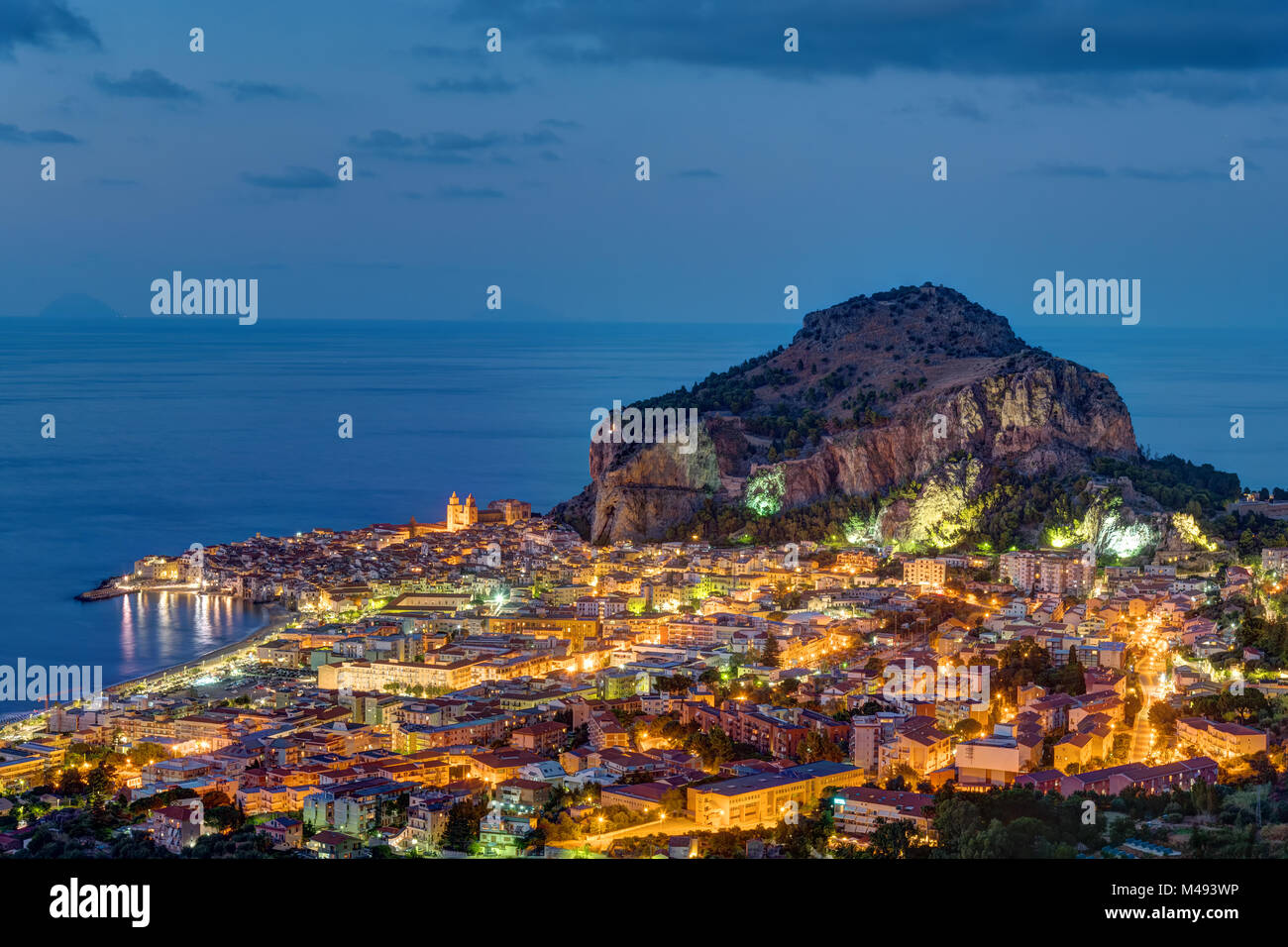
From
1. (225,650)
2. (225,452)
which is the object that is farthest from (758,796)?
(225,452)

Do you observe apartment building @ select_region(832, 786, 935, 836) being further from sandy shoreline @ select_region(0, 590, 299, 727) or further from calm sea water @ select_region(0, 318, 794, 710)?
calm sea water @ select_region(0, 318, 794, 710)
